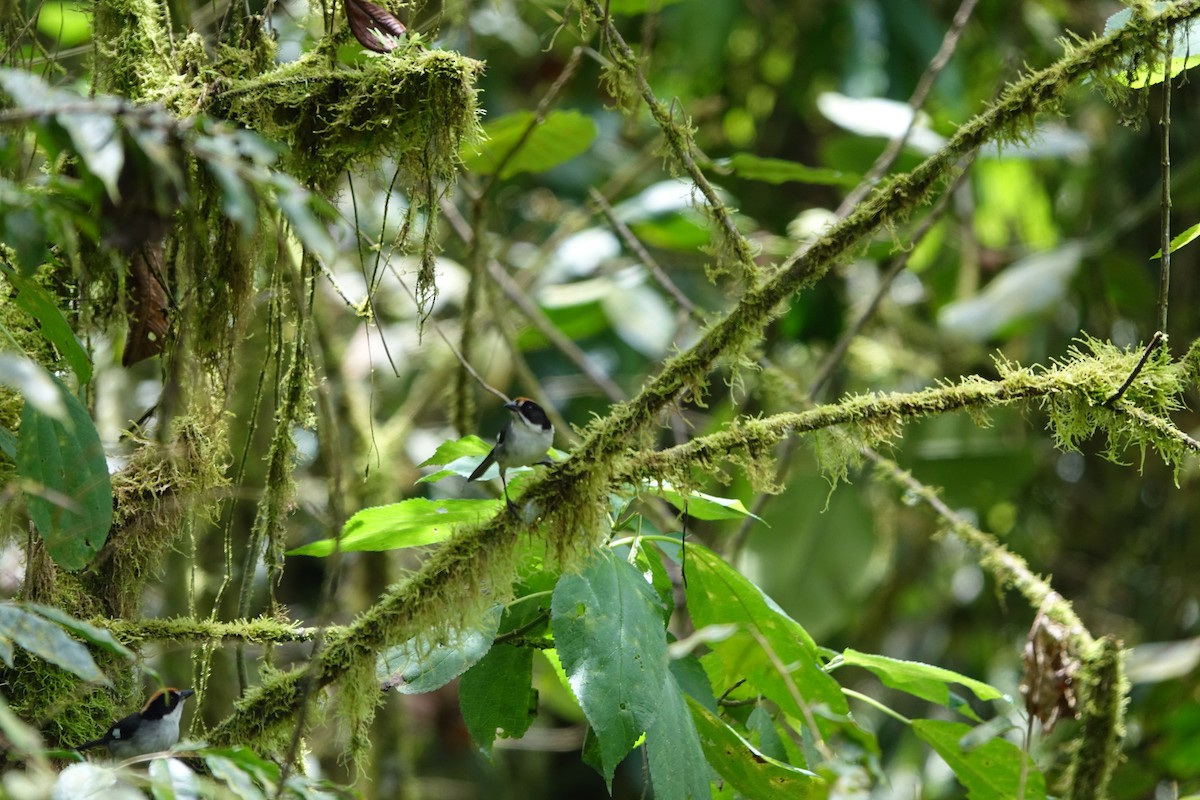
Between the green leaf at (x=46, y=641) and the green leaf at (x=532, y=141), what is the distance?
2120mm

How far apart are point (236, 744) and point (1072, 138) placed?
14.1 ft

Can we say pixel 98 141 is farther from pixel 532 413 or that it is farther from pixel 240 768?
pixel 532 413

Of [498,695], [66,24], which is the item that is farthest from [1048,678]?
[66,24]

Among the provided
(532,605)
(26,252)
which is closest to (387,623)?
(532,605)

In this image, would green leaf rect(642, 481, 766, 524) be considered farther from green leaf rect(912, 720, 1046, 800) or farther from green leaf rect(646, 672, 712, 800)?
green leaf rect(912, 720, 1046, 800)

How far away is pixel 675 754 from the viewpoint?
1.85 m

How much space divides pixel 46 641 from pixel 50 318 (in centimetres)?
63

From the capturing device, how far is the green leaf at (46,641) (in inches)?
58.5

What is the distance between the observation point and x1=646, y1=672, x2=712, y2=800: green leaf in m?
1.82

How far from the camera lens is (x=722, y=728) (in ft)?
6.66

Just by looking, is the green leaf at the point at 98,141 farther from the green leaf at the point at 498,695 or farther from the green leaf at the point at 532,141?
the green leaf at the point at 532,141

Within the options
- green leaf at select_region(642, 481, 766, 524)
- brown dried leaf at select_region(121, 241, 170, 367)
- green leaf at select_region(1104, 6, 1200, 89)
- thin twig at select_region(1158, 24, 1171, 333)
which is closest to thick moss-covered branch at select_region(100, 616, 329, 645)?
brown dried leaf at select_region(121, 241, 170, 367)

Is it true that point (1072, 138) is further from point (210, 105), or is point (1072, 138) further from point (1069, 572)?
point (210, 105)

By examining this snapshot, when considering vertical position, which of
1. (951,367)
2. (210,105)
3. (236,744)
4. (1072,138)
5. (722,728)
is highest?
(1072,138)
